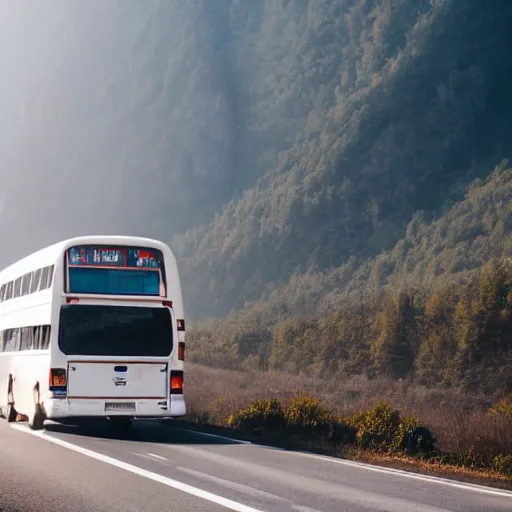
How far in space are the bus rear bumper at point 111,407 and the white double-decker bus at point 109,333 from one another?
2 centimetres

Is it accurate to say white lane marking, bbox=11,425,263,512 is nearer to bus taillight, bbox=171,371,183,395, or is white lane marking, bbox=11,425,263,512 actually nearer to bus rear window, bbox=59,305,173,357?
bus rear window, bbox=59,305,173,357

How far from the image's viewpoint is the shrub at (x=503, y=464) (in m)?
12.7

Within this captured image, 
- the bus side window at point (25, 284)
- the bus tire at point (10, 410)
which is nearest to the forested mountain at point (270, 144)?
the bus tire at point (10, 410)

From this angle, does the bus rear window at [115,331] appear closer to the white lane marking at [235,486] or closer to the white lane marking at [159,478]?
the white lane marking at [159,478]

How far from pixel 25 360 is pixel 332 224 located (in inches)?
4688

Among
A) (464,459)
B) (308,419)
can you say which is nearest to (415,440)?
(464,459)

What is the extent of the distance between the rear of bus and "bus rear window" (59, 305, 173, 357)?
2cm

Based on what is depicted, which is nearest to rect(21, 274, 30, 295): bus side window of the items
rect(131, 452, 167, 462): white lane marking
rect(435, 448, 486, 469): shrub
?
rect(131, 452, 167, 462): white lane marking

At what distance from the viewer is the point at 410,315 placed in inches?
3784

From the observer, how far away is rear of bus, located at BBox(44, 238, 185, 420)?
54.5ft

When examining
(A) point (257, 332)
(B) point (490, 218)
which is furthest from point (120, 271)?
(B) point (490, 218)

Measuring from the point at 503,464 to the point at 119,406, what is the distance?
713cm

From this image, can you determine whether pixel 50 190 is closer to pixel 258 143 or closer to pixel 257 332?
pixel 258 143

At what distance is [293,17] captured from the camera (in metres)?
164
